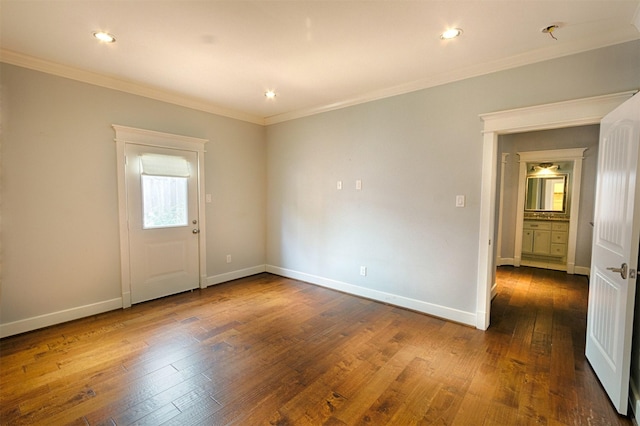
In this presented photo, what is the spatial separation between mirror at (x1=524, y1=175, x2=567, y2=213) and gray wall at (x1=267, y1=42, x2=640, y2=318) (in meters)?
4.16

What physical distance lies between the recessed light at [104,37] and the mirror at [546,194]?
7144 millimetres

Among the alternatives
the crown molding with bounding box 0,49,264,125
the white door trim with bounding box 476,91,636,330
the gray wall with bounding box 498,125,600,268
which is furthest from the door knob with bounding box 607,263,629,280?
the crown molding with bounding box 0,49,264,125

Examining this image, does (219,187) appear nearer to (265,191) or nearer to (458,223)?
(265,191)

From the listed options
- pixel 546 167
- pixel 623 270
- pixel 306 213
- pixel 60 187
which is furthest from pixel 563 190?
pixel 60 187

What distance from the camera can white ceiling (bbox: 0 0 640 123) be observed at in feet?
6.63

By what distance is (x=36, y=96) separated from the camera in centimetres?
287

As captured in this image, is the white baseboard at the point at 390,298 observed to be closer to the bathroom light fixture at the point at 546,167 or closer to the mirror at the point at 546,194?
the mirror at the point at 546,194

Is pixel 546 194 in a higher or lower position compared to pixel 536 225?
higher

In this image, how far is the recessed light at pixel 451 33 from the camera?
228cm

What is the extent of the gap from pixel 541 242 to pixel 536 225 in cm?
35

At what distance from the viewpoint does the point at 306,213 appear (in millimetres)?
4578

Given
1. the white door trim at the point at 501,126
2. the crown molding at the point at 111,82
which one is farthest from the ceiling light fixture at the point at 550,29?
the crown molding at the point at 111,82

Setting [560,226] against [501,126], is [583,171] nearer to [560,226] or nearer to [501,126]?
[560,226]

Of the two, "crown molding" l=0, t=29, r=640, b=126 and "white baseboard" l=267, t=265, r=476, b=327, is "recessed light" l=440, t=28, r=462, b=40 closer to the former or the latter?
"crown molding" l=0, t=29, r=640, b=126
